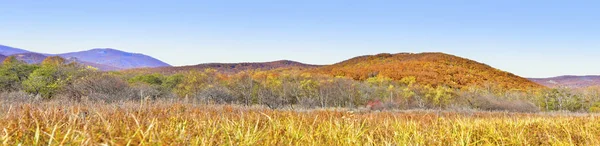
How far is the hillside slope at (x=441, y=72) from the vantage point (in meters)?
54.4

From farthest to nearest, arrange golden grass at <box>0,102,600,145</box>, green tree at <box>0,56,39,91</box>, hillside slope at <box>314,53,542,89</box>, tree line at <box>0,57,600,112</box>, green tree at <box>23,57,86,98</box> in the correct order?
hillside slope at <box>314,53,542,89</box>
green tree at <box>0,56,39,91</box>
tree line at <box>0,57,600,112</box>
green tree at <box>23,57,86,98</box>
golden grass at <box>0,102,600,145</box>

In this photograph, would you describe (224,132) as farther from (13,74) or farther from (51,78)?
(13,74)

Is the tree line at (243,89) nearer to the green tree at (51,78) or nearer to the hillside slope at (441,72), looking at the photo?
the green tree at (51,78)

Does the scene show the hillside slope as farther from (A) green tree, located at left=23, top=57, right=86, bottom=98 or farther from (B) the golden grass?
(B) the golden grass

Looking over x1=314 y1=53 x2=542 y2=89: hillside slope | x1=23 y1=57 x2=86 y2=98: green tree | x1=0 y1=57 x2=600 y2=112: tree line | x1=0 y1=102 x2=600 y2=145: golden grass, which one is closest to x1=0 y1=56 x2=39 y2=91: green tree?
x1=0 y1=57 x2=600 y2=112: tree line

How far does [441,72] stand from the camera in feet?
203

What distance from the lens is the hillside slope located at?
54.4 metres

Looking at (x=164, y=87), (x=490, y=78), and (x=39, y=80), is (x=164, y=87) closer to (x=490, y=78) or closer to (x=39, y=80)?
(x=39, y=80)

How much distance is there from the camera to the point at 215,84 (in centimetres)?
2669

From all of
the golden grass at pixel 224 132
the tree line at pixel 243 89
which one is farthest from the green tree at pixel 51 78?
the golden grass at pixel 224 132

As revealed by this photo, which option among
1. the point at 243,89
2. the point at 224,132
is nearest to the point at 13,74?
the point at 243,89

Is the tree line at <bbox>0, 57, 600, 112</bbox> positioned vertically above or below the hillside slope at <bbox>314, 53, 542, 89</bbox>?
below

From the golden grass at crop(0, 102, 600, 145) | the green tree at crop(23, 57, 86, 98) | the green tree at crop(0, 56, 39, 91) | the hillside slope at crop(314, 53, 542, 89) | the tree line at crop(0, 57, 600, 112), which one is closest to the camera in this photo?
the golden grass at crop(0, 102, 600, 145)

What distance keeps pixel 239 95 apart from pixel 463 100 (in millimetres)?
17020
